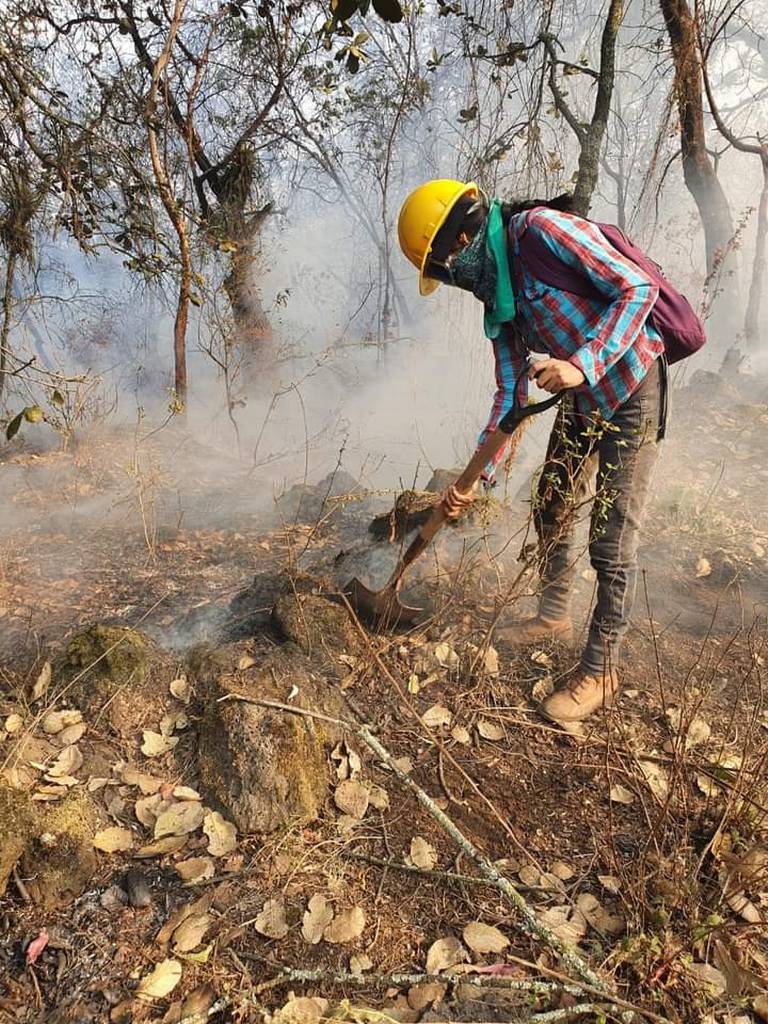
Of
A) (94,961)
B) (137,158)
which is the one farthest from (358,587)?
(137,158)

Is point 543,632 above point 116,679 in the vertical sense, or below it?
above

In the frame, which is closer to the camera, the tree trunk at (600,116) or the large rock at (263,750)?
the large rock at (263,750)

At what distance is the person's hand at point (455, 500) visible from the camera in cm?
224

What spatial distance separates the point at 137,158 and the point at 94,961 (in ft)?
20.1

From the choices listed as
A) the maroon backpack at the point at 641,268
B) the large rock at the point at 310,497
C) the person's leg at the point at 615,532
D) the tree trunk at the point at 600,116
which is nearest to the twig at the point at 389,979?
the person's leg at the point at 615,532

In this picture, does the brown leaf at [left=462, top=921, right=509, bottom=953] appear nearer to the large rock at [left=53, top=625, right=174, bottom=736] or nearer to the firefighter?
the firefighter

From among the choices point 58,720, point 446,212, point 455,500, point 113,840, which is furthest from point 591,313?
point 58,720

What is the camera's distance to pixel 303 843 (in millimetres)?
1636

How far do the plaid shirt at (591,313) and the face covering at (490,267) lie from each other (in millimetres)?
35

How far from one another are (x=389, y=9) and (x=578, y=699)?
2088 millimetres

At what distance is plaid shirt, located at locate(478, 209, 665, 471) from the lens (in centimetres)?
175

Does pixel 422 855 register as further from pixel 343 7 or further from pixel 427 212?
pixel 343 7

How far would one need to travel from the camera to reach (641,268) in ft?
5.98

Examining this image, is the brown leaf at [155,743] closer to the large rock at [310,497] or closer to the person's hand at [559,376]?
the person's hand at [559,376]
